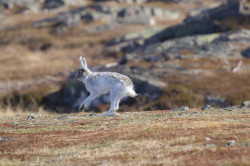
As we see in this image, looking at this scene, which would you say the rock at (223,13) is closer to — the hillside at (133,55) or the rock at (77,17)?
the hillside at (133,55)

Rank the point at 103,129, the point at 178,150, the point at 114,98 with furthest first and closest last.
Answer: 1. the point at 114,98
2. the point at 103,129
3. the point at 178,150

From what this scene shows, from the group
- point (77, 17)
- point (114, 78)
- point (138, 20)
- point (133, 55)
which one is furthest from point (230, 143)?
point (77, 17)

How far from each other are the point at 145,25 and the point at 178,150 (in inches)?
4350

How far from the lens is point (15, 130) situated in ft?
80.6

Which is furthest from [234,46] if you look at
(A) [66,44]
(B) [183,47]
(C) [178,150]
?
(C) [178,150]

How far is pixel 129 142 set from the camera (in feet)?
60.4

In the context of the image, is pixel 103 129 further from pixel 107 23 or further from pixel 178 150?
pixel 107 23

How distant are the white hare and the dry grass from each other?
197cm

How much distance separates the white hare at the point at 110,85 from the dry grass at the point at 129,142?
197cm

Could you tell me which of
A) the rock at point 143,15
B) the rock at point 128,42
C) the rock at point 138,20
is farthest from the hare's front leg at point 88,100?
the rock at point 143,15

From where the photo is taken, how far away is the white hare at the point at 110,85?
27.5 metres

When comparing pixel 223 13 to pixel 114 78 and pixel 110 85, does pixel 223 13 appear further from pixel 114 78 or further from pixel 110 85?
pixel 114 78

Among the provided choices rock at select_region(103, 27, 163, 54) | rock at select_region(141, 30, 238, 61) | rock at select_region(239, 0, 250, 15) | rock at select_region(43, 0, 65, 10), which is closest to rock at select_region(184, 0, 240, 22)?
rock at select_region(239, 0, 250, 15)

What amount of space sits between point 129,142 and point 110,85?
392 inches
